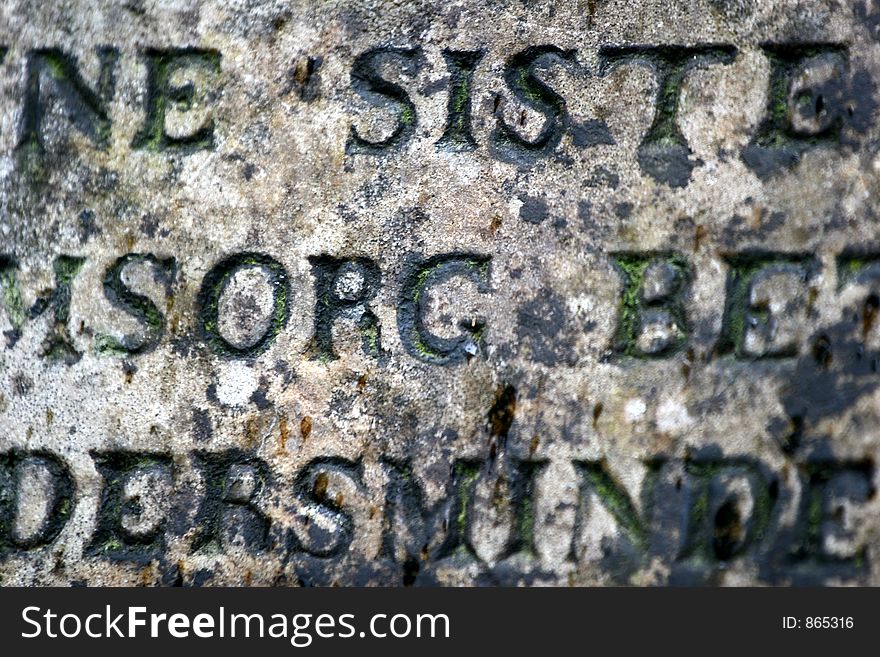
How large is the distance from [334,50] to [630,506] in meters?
0.92

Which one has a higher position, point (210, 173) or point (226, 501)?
point (210, 173)

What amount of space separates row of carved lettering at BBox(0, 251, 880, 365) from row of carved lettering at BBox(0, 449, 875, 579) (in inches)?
7.4

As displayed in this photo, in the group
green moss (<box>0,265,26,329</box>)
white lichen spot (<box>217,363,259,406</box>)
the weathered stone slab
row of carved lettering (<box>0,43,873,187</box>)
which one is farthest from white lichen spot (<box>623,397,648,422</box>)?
green moss (<box>0,265,26,329</box>)

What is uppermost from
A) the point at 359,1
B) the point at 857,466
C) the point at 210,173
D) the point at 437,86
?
the point at 359,1

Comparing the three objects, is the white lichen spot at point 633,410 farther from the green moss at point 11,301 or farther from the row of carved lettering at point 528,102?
the green moss at point 11,301

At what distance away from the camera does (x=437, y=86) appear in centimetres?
160

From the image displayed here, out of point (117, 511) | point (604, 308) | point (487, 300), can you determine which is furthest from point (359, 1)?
point (117, 511)

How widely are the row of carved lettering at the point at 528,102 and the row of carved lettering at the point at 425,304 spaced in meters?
0.17

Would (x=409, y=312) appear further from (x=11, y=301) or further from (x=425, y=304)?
(x=11, y=301)

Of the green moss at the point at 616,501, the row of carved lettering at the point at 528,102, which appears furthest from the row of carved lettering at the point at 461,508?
the row of carved lettering at the point at 528,102

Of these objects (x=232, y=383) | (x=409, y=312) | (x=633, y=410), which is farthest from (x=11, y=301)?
(x=633, y=410)

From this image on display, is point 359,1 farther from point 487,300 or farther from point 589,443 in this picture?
point 589,443

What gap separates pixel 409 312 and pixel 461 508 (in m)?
0.34

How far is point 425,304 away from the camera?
160cm
